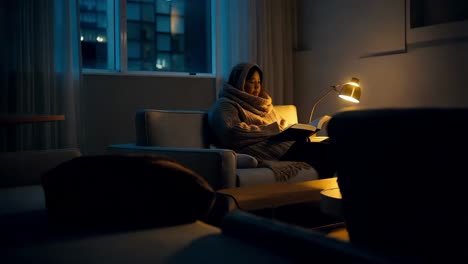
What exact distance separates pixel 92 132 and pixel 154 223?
10.5 feet

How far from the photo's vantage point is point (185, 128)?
3342 millimetres

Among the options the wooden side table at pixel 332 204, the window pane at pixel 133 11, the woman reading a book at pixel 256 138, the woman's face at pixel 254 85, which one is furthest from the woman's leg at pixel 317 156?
the window pane at pixel 133 11

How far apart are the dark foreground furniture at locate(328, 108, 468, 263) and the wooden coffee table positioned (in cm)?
127

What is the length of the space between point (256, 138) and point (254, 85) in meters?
0.53

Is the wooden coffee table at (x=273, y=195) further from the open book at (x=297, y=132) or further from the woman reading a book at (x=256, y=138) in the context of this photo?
the open book at (x=297, y=132)

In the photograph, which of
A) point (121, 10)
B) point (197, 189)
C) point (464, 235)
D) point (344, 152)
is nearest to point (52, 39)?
point (121, 10)

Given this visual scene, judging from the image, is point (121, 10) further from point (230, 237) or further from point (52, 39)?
point (230, 237)

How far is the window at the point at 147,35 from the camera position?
4508 mm

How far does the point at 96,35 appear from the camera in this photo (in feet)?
14.9

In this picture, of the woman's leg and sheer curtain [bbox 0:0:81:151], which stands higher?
sheer curtain [bbox 0:0:81:151]

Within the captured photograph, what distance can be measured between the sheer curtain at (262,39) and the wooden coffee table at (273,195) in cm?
248

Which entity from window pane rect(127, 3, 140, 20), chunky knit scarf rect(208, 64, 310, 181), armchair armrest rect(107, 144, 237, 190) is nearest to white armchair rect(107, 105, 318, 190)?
armchair armrest rect(107, 144, 237, 190)

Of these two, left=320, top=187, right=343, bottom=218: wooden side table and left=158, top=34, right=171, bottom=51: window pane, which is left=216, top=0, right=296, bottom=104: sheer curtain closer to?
left=158, top=34, right=171, bottom=51: window pane

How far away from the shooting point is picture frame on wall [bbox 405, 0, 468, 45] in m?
3.75
